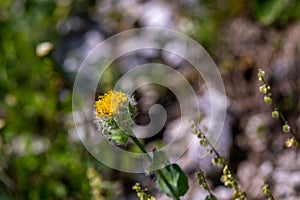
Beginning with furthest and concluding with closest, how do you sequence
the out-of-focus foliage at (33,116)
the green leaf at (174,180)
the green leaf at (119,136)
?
the out-of-focus foliage at (33,116)
the green leaf at (174,180)
the green leaf at (119,136)

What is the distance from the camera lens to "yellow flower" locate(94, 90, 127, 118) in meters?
1.27

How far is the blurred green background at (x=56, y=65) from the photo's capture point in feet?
7.67

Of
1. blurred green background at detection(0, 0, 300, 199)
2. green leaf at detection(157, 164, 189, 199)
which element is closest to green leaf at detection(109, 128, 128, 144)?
green leaf at detection(157, 164, 189, 199)

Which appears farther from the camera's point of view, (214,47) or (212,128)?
(214,47)

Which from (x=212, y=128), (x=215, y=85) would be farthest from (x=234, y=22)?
(x=212, y=128)

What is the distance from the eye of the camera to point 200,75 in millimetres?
3018

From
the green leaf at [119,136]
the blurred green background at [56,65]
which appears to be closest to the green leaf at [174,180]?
the green leaf at [119,136]

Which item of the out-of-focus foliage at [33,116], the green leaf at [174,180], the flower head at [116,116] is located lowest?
the green leaf at [174,180]

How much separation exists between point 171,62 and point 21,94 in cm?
76

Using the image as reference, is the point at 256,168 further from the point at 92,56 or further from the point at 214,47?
the point at 92,56

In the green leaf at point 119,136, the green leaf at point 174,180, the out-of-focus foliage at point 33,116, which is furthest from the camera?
the out-of-focus foliage at point 33,116

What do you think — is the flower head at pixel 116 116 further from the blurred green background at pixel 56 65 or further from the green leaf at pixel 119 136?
the blurred green background at pixel 56 65

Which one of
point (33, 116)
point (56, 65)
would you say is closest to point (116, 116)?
point (56, 65)

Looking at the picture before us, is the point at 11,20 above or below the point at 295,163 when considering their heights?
above
